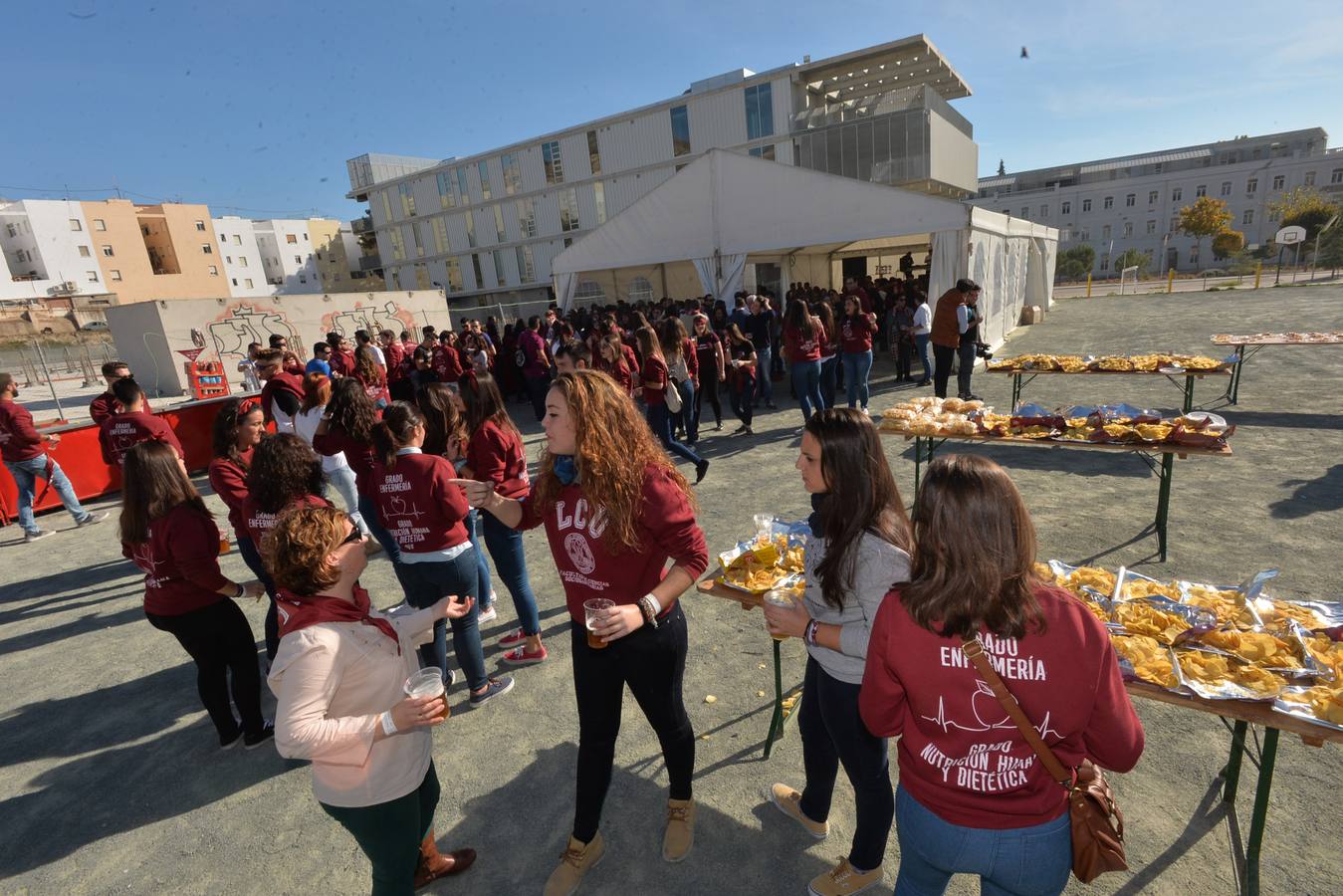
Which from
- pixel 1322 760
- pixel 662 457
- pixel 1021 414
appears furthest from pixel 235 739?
pixel 1021 414

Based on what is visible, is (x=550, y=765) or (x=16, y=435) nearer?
(x=550, y=765)

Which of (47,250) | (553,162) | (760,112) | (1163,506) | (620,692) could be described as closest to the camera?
(620,692)

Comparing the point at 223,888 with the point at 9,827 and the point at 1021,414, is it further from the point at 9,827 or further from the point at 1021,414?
the point at 1021,414

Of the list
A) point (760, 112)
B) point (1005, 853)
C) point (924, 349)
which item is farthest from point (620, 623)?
point (760, 112)

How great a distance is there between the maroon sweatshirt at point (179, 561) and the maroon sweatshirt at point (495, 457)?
4.27ft

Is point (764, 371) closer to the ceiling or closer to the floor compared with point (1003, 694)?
closer to the floor

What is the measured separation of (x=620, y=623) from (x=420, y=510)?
5.28 feet

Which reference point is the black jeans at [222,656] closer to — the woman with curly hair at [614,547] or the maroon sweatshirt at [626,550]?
the woman with curly hair at [614,547]

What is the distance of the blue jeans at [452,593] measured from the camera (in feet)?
10.6

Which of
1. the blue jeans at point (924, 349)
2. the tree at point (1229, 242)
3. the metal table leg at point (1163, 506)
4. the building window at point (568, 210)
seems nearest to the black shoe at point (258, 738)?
the metal table leg at point (1163, 506)

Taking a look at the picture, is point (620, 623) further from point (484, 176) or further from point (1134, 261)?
point (1134, 261)

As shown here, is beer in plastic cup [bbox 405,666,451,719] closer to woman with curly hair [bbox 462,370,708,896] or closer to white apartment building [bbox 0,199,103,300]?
woman with curly hair [bbox 462,370,708,896]

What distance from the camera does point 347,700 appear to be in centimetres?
183

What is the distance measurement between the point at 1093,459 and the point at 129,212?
219 ft
